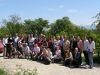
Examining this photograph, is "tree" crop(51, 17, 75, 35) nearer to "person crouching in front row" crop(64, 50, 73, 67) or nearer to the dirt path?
"person crouching in front row" crop(64, 50, 73, 67)

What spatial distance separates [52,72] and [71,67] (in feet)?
7.37

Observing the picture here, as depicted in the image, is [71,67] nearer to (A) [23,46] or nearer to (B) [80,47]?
(B) [80,47]

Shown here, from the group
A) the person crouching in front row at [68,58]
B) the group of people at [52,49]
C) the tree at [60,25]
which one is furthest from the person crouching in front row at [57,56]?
the tree at [60,25]

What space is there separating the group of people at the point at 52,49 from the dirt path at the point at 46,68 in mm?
762

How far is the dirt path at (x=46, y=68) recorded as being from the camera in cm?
1855

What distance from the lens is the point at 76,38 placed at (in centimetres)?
2167

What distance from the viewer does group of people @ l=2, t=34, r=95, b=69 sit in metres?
20.6

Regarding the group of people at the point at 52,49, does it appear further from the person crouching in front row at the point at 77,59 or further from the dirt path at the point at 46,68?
the dirt path at the point at 46,68

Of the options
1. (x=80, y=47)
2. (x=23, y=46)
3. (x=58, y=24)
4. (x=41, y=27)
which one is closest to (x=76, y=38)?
(x=80, y=47)

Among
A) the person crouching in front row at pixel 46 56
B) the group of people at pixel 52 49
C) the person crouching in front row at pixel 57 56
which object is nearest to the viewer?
the group of people at pixel 52 49

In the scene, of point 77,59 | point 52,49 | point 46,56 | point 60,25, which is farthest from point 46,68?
point 60,25

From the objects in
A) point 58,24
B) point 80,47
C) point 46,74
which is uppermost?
point 58,24

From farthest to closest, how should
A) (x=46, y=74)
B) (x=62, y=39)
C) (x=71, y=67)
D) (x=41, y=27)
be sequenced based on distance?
(x=41, y=27) < (x=62, y=39) < (x=71, y=67) < (x=46, y=74)

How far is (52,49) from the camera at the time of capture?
879 inches
